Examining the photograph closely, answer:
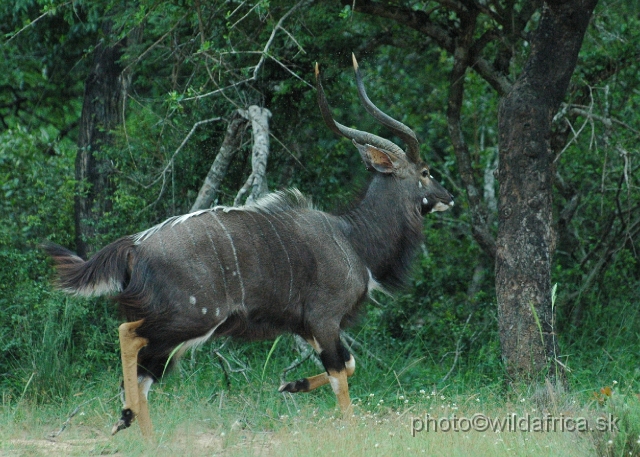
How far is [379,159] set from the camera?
19.6ft

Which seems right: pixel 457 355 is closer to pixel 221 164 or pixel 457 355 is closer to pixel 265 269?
pixel 265 269

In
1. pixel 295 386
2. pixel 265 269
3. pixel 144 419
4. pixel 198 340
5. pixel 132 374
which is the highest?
pixel 265 269

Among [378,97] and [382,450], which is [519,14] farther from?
[382,450]

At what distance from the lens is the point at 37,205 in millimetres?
7586

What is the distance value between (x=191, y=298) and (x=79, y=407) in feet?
4.11

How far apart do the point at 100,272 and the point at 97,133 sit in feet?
11.5

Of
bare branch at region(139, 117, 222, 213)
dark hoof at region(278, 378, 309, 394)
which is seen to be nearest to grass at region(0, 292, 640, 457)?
dark hoof at region(278, 378, 309, 394)

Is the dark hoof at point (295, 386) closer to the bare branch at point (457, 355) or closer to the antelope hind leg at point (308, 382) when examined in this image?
the antelope hind leg at point (308, 382)

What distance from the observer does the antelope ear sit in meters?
5.93

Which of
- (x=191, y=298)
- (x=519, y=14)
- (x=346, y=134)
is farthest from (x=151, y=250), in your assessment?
(x=519, y=14)

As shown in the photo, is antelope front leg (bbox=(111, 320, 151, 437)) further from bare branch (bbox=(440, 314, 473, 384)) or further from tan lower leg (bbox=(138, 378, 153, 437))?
bare branch (bbox=(440, 314, 473, 384))

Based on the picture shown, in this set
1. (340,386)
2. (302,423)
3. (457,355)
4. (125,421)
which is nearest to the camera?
(125,421)

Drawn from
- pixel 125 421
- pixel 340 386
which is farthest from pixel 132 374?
pixel 340 386

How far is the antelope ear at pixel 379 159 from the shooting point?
5930mm
